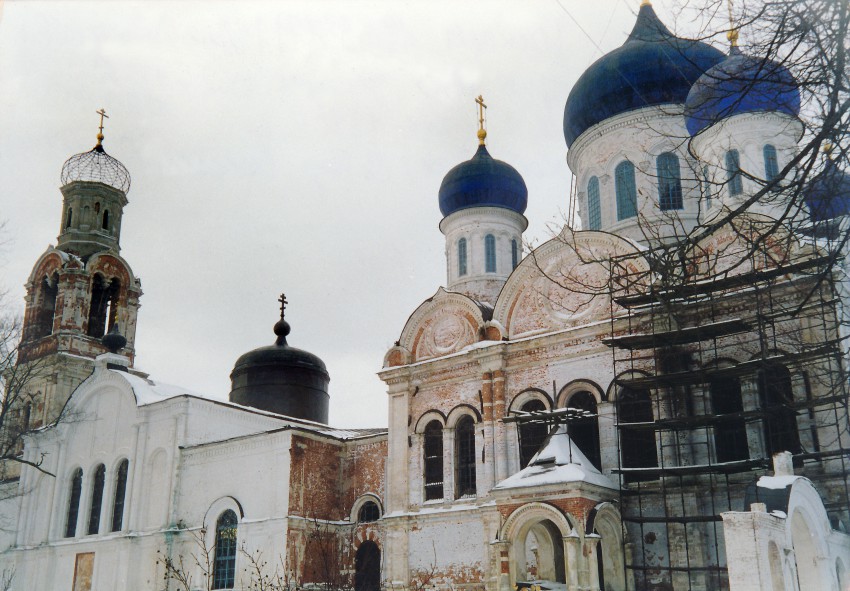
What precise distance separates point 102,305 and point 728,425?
62.2 feet

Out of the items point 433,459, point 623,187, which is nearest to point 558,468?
point 433,459

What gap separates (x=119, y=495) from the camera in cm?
2097

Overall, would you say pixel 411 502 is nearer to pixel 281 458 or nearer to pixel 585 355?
pixel 281 458

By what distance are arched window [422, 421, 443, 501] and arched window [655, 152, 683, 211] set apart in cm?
637

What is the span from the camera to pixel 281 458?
715 inches

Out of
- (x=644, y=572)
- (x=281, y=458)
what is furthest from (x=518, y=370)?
(x=281, y=458)

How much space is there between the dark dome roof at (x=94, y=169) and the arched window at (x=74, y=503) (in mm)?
9007

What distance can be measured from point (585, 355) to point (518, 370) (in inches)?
57.5

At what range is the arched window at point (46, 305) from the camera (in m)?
25.0

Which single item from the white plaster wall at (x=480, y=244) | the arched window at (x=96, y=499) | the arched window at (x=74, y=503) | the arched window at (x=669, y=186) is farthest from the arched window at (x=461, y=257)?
the arched window at (x=74, y=503)

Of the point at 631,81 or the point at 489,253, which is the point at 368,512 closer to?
the point at 489,253

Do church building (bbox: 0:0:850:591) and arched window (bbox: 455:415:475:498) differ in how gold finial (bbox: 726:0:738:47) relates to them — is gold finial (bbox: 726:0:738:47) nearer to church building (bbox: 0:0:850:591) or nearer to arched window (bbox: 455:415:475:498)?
church building (bbox: 0:0:850:591)

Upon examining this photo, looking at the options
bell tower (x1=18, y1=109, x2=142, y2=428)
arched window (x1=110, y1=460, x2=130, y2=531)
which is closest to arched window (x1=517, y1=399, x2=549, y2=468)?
arched window (x1=110, y1=460, x2=130, y2=531)

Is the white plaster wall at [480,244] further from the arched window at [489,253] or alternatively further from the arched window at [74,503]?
the arched window at [74,503]
